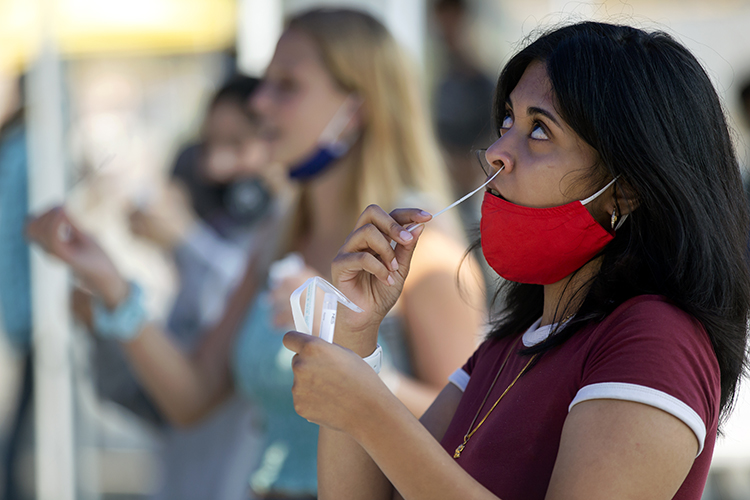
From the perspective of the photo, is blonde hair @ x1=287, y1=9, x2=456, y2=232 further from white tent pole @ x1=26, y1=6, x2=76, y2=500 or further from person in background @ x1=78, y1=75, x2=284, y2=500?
white tent pole @ x1=26, y1=6, x2=76, y2=500

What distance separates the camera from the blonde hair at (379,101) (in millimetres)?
2387

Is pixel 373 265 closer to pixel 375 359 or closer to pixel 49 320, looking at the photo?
pixel 375 359

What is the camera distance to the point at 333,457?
1.36 meters

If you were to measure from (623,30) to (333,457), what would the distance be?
889 mm

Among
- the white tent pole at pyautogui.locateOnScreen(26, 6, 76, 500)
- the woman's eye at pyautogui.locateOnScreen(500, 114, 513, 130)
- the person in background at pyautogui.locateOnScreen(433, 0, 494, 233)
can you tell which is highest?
the person in background at pyautogui.locateOnScreen(433, 0, 494, 233)

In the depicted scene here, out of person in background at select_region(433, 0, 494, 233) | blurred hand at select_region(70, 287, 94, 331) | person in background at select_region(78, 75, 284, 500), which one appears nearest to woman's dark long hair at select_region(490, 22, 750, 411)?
person in background at select_region(78, 75, 284, 500)

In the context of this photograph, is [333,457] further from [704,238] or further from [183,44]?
[183,44]

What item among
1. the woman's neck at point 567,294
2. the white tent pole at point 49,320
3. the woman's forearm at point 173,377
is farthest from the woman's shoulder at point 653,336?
the white tent pole at point 49,320

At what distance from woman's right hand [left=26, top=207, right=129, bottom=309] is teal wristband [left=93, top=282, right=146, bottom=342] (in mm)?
25

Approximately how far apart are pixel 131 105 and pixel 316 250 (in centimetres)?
331

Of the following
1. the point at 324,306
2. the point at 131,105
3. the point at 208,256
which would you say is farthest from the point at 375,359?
the point at 131,105

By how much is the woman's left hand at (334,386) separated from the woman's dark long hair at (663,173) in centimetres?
34

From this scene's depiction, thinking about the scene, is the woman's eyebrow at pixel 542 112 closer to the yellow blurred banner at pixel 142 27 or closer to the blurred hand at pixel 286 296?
the blurred hand at pixel 286 296

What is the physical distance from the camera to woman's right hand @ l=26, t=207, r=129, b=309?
2.56 m
